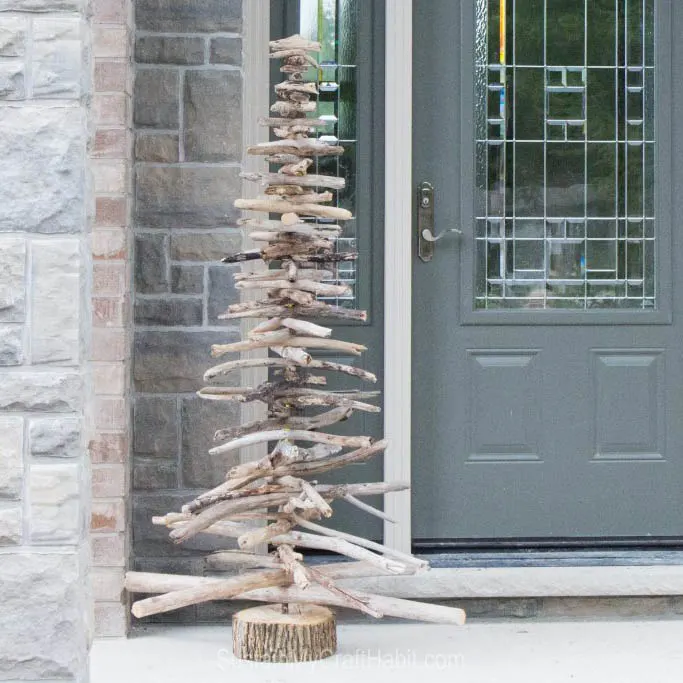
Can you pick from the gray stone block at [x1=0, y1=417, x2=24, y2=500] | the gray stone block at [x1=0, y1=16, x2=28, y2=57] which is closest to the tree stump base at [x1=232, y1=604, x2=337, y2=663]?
the gray stone block at [x1=0, y1=417, x2=24, y2=500]

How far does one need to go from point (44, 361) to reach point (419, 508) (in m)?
2.01

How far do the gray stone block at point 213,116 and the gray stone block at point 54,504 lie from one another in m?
1.64

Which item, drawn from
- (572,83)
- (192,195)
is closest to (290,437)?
(192,195)

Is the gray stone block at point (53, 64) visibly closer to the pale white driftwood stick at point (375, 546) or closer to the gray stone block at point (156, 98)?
the gray stone block at point (156, 98)

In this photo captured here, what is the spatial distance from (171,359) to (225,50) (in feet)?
3.28

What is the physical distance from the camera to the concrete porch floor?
337cm

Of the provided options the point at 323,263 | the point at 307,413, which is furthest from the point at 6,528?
the point at 307,413

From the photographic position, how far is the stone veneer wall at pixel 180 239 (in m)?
3.90

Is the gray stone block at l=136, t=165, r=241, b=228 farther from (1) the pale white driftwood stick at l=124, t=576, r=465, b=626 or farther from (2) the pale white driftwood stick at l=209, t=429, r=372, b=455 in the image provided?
(1) the pale white driftwood stick at l=124, t=576, r=465, b=626

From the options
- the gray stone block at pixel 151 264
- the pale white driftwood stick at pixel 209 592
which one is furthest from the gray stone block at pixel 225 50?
the pale white driftwood stick at pixel 209 592

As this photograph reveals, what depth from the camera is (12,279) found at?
8.29ft

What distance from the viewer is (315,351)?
4.25m

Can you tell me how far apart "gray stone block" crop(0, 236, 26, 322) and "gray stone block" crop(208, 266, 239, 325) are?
1.40m

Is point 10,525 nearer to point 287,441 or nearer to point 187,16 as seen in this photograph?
point 287,441
